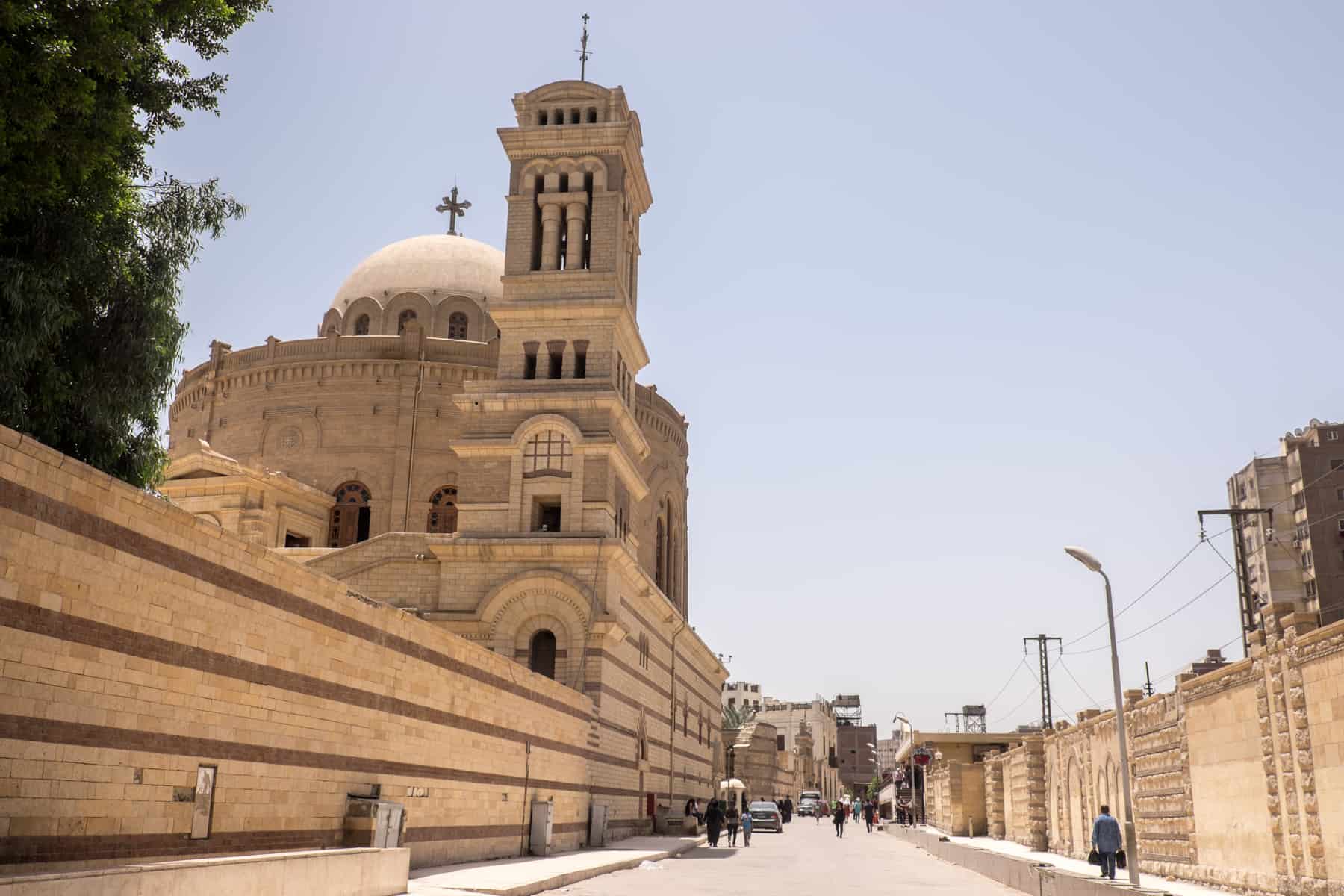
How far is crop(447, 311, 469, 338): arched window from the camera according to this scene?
Answer: 42.5 metres

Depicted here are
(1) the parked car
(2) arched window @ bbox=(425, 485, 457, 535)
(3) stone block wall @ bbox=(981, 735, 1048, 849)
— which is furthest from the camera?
(1) the parked car

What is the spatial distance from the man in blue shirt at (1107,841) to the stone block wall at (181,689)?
11.0 m

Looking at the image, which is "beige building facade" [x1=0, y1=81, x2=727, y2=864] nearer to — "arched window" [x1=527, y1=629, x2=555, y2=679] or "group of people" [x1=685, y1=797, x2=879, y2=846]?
"arched window" [x1=527, y1=629, x2=555, y2=679]

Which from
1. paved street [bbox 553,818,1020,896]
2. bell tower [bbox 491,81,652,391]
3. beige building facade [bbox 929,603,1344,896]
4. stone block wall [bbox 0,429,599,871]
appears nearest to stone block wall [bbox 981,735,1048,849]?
paved street [bbox 553,818,1020,896]

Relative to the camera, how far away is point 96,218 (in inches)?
555

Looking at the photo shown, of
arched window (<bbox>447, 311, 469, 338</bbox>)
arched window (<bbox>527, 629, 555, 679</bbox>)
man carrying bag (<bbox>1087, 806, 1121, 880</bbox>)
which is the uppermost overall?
arched window (<bbox>447, 311, 469, 338</bbox>)

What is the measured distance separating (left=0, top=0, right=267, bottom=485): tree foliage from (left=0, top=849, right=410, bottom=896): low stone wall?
6.35 m

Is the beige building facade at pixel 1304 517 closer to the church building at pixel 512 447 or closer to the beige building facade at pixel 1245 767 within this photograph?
the church building at pixel 512 447

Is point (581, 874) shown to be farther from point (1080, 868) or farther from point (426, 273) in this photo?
point (426, 273)

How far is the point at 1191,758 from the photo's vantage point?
1767cm

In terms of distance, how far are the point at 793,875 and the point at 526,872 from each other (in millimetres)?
5804

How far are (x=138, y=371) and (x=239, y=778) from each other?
231 inches

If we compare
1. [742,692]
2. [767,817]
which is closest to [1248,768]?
[767,817]

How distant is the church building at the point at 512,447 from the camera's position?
2745 cm
